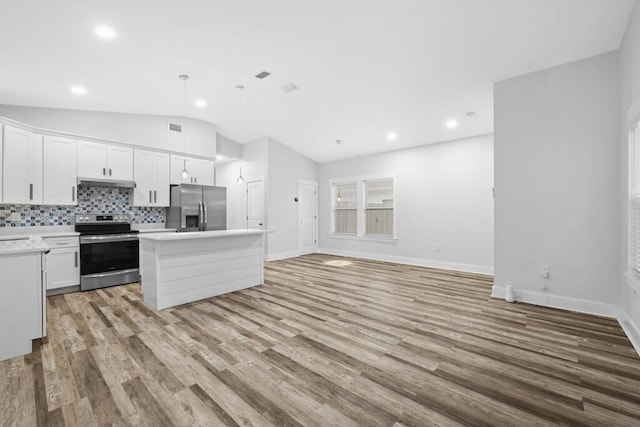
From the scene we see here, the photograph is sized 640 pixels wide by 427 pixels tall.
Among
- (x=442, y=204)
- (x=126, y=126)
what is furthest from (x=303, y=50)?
(x=442, y=204)

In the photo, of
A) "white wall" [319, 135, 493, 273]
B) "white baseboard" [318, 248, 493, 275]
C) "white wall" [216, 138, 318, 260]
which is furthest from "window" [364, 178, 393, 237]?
"white wall" [216, 138, 318, 260]

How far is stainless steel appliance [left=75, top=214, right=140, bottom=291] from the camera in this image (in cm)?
438

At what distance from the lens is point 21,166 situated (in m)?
4.01

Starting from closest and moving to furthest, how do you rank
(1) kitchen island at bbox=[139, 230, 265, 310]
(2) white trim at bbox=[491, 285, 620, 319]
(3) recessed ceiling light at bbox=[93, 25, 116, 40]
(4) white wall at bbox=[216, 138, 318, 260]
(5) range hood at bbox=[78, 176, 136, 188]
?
(3) recessed ceiling light at bbox=[93, 25, 116, 40], (2) white trim at bbox=[491, 285, 620, 319], (1) kitchen island at bbox=[139, 230, 265, 310], (5) range hood at bbox=[78, 176, 136, 188], (4) white wall at bbox=[216, 138, 318, 260]

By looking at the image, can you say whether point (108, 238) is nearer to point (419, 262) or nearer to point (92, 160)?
point (92, 160)

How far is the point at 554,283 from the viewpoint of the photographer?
139 inches

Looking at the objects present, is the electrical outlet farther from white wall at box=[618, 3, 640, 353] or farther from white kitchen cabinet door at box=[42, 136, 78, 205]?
white kitchen cabinet door at box=[42, 136, 78, 205]

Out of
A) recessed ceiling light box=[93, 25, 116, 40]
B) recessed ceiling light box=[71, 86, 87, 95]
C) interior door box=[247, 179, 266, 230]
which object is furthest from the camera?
interior door box=[247, 179, 266, 230]

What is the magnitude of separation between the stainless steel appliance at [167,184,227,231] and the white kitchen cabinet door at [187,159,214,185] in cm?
47

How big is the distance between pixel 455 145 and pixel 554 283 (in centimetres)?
325

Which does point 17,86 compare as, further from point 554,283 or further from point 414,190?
point 554,283

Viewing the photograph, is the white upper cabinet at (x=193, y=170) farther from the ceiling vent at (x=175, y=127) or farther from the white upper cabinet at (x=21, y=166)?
the white upper cabinet at (x=21, y=166)

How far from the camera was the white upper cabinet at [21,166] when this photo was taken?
A: 3838 millimetres

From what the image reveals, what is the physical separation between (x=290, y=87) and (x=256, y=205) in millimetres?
3464
